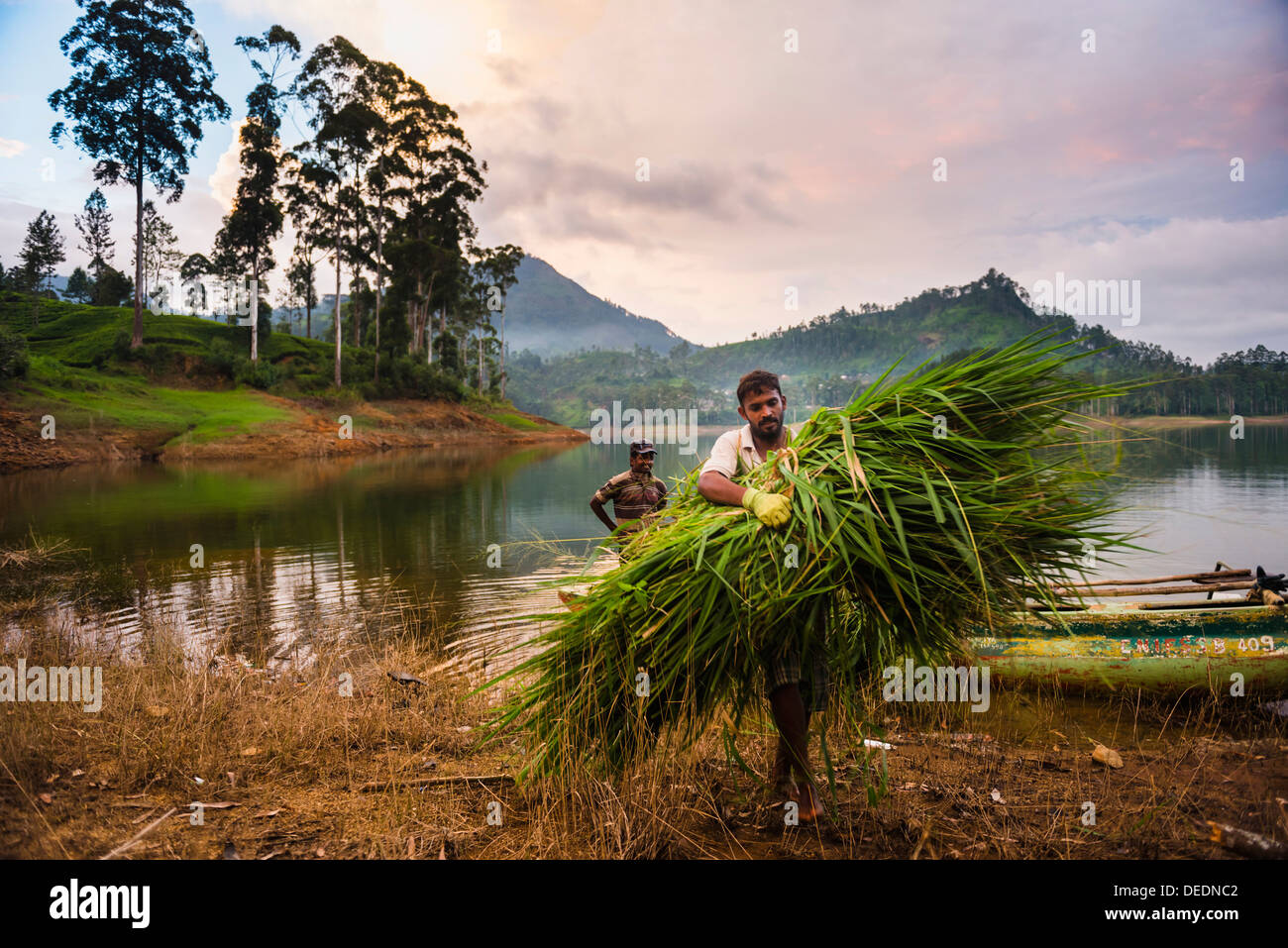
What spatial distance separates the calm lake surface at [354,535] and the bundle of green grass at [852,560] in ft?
1.25

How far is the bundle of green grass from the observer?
2.58 metres

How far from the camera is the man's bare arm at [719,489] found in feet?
9.23

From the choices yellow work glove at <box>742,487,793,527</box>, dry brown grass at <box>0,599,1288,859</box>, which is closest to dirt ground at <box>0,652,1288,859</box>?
dry brown grass at <box>0,599,1288,859</box>

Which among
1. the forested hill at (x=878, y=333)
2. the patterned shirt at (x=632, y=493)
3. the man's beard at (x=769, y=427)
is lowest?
the patterned shirt at (x=632, y=493)

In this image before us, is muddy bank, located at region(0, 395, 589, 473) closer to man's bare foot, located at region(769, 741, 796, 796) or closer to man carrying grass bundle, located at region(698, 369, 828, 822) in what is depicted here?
man carrying grass bundle, located at region(698, 369, 828, 822)

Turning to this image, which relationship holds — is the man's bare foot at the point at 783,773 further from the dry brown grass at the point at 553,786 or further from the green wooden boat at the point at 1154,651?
the green wooden boat at the point at 1154,651

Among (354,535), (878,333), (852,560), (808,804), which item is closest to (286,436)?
(354,535)

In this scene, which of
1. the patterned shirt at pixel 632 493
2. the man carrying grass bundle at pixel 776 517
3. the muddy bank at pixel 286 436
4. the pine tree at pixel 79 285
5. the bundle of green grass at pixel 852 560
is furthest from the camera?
the pine tree at pixel 79 285

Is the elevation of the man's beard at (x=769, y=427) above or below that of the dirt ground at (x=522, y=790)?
above

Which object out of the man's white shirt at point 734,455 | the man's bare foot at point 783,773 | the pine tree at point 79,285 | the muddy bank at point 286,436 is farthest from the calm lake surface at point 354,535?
the pine tree at point 79,285

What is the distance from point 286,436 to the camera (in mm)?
32250

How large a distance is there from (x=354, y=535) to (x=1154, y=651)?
12.8 metres

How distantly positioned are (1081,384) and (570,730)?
2447 millimetres

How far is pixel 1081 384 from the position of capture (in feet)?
9.23
